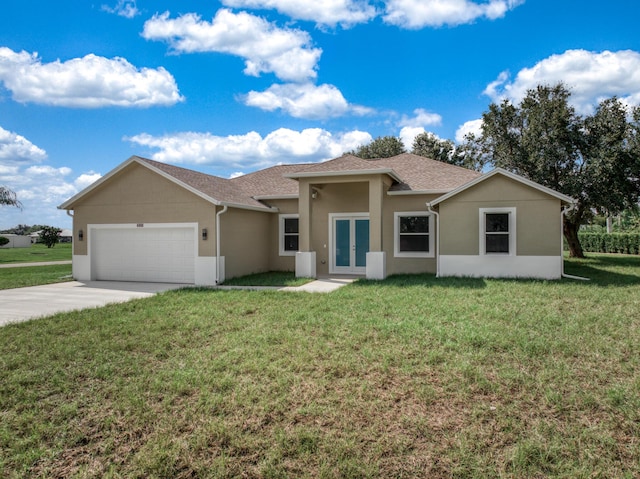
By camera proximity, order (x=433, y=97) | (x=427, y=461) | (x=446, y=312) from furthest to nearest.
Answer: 1. (x=433, y=97)
2. (x=446, y=312)
3. (x=427, y=461)

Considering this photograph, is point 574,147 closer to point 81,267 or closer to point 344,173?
point 344,173

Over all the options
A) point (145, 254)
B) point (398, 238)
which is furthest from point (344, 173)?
point (145, 254)

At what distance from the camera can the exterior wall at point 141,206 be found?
45.4ft

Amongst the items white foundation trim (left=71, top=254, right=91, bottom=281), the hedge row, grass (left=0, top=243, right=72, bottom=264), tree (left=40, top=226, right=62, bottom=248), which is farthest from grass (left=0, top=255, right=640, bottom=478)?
tree (left=40, top=226, right=62, bottom=248)

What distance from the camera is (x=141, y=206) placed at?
48.1 feet

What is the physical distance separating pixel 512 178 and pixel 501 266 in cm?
289

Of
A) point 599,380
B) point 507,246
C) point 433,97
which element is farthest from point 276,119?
point 599,380

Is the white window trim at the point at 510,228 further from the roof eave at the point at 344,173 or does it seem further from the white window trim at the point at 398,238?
the roof eave at the point at 344,173

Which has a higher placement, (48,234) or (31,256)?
(48,234)

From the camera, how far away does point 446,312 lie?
8.23 meters

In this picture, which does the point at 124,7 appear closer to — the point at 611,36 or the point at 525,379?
the point at 525,379

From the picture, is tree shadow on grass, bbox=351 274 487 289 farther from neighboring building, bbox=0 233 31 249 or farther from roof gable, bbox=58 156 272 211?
neighboring building, bbox=0 233 31 249

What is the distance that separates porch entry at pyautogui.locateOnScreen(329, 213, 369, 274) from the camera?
53.3ft

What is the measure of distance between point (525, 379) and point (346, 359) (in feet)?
7.36
